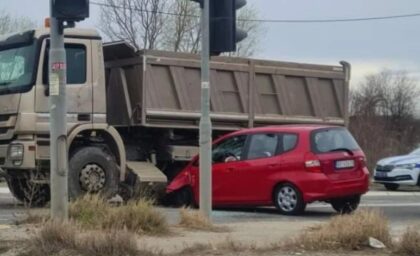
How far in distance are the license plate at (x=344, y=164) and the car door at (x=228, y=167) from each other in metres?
1.77

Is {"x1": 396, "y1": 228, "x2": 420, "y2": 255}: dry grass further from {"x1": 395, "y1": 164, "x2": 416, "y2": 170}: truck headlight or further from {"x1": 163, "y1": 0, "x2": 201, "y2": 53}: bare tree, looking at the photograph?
{"x1": 163, "y1": 0, "x2": 201, "y2": 53}: bare tree

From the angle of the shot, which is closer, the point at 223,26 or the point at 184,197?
the point at 223,26

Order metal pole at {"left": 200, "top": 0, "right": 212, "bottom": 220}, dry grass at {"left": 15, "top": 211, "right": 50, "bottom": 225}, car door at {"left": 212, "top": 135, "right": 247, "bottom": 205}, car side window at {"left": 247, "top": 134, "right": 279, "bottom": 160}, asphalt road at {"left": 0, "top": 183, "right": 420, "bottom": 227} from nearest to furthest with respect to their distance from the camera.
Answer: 1. dry grass at {"left": 15, "top": 211, "right": 50, "bottom": 225}
2. metal pole at {"left": 200, "top": 0, "right": 212, "bottom": 220}
3. asphalt road at {"left": 0, "top": 183, "right": 420, "bottom": 227}
4. car side window at {"left": 247, "top": 134, "right": 279, "bottom": 160}
5. car door at {"left": 212, "top": 135, "right": 247, "bottom": 205}

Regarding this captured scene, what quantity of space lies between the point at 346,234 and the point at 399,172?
15200 mm

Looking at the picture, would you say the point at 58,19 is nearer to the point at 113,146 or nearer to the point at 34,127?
the point at 34,127

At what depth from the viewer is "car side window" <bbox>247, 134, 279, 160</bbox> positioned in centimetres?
1493

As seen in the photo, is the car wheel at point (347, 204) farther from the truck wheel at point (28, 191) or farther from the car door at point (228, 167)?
the truck wheel at point (28, 191)

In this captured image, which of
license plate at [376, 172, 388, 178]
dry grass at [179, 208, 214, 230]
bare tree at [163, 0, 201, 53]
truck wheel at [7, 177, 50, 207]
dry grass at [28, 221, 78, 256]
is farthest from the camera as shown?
bare tree at [163, 0, 201, 53]

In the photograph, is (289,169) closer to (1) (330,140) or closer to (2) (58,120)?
(1) (330,140)

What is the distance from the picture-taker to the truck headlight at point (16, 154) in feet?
45.7

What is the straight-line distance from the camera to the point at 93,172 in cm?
1451

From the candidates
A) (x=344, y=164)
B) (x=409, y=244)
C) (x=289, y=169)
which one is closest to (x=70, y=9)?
(x=409, y=244)

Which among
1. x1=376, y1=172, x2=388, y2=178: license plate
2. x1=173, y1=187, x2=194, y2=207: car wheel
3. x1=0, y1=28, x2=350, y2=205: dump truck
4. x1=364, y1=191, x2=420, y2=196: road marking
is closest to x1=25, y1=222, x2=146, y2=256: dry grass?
x1=0, y1=28, x2=350, y2=205: dump truck

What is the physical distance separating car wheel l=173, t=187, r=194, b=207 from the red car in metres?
0.42
